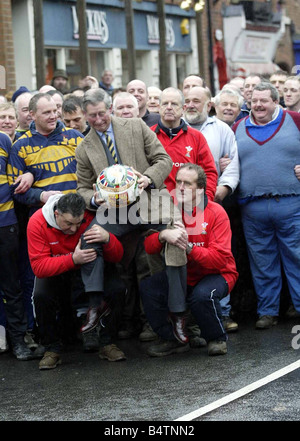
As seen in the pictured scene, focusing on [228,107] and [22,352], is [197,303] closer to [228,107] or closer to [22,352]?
[22,352]

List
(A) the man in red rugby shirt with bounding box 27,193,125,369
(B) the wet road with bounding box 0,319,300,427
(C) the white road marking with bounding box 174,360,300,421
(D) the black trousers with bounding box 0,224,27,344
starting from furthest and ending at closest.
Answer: (D) the black trousers with bounding box 0,224,27,344 → (A) the man in red rugby shirt with bounding box 27,193,125,369 → (B) the wet road with bounding box 0,319,300,427 → (C) the white road marking with bounding box 174,360,300,421

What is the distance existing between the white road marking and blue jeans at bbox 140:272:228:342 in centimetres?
77

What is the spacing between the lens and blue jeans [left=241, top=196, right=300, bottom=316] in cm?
847

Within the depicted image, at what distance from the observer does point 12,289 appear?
8.02m

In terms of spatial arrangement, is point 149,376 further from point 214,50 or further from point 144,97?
point 214,50

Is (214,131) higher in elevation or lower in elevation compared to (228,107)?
lower

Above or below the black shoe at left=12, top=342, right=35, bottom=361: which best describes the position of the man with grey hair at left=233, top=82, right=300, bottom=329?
above

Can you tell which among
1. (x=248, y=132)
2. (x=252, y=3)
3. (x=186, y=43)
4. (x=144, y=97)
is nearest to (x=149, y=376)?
(x=248, y=132)

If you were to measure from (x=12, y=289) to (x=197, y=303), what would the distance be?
163 centimetres

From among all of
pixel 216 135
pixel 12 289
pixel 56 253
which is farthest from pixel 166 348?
pixel 216 135

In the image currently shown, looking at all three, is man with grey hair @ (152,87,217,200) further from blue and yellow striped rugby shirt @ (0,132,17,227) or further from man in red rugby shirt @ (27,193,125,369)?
blue and yellow striped rugby shirt @ (0,132,17,227)

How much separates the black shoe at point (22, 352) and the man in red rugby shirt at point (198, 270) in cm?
101

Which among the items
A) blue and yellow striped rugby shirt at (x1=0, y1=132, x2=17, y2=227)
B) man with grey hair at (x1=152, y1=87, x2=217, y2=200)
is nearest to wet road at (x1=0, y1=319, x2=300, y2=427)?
blue and yellow striped rugby shirt at (x1=0, y1=132, x2=17, y2=227)

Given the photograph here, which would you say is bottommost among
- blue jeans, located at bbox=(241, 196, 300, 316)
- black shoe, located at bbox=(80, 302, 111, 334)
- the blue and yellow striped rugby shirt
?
black shoe, located at bbox=(80, 302, 111, 334)
